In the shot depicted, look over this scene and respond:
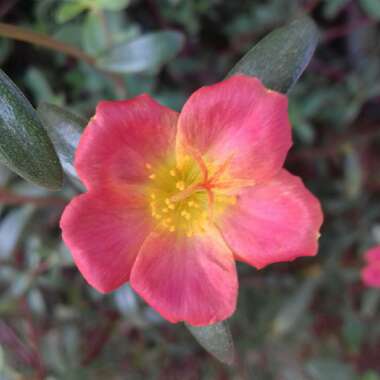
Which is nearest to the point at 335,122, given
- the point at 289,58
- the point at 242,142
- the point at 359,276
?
the point at 359,276

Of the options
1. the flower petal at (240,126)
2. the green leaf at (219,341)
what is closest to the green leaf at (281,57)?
the flower petal at (240,126)

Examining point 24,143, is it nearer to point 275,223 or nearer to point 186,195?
point 186,195

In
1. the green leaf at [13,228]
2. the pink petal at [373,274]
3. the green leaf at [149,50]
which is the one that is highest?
the green leaf at [149,50]

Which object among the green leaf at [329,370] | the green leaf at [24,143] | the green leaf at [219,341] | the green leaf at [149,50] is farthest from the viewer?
the green leaf at [329,370]

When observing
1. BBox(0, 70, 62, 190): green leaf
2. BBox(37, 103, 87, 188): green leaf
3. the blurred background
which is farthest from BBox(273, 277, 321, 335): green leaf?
BBox(0, 70, 62, 190): green leaf

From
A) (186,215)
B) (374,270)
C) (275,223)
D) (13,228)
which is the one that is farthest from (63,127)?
(374,270)

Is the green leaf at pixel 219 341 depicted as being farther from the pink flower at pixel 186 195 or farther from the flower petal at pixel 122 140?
the flower petal at pixel 122 140
